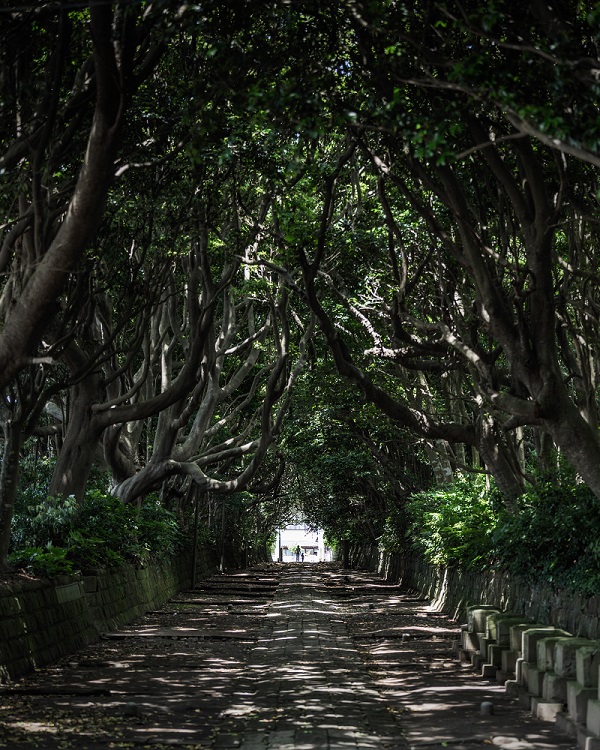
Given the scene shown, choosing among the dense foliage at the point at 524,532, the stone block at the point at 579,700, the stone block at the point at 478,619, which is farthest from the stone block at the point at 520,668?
the stone block at the point at 478,619

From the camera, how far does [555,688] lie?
888 centimetres

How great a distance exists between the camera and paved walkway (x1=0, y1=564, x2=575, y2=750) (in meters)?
8.05

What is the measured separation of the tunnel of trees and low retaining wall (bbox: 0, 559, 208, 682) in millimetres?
766

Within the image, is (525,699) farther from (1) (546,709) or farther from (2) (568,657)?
(2) (568,657)

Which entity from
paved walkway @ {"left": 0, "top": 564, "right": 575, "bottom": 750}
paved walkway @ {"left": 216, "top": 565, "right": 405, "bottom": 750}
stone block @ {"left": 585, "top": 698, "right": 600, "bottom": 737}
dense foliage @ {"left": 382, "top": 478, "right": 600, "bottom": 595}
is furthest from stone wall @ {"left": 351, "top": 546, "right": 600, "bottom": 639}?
stone block @ {"left": 585, "top": 698, "right": 600, "bottom": 737}

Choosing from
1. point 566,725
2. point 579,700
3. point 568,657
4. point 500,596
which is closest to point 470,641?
point 500,596

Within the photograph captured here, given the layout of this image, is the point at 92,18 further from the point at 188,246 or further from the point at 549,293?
the point at 188,246

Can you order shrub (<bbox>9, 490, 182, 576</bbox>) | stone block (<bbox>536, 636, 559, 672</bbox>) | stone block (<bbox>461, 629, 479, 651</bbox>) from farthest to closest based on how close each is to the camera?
shrub (<bbox>9, 490, 182, 576</bbox>), stone block (<bbox>461, 629, 479, 651</bbox>), stone block (<bbox>536, 636, 559, 672</bbox>)

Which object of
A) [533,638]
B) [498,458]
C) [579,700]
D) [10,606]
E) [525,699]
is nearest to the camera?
[579,700]

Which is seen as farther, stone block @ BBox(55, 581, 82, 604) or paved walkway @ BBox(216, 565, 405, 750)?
stone block @ BBox(55, 581, 82, 604)

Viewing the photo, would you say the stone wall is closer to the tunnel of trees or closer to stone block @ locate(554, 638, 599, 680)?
the tunnel of trees

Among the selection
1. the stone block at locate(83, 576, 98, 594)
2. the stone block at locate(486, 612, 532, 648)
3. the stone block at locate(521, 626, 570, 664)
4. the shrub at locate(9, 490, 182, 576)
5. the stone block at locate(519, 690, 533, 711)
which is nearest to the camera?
the stone block at locate(519, 690, 533, 711)

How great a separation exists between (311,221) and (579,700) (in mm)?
8640

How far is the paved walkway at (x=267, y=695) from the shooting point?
8047 mm
